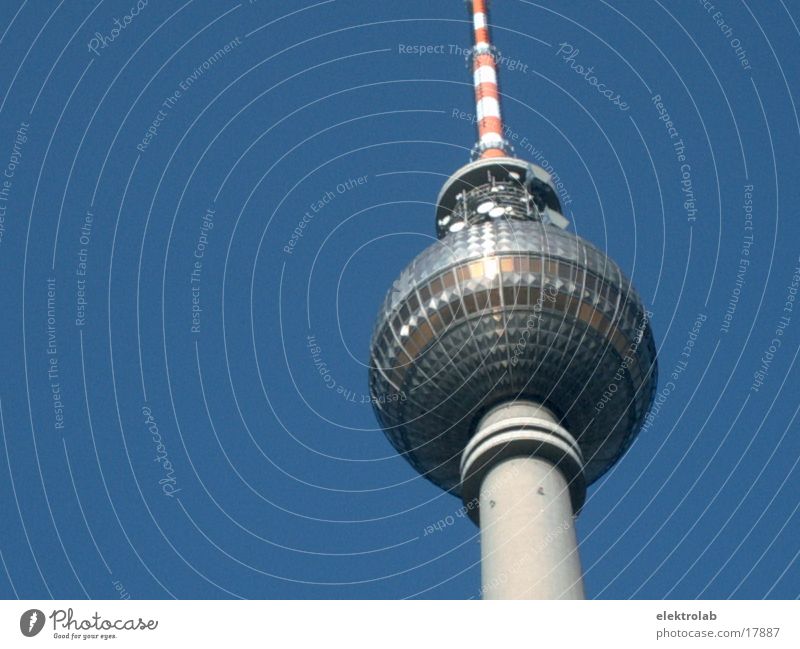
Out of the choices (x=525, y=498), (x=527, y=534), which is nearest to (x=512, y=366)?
(x=525, y=498)

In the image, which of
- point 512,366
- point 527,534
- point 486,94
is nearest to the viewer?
point 527,534

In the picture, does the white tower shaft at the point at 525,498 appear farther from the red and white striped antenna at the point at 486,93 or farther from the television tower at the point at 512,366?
the red and white striped antenna at the point at 486,93

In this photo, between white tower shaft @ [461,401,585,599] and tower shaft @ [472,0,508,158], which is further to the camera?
tower shaft @ [472,0,508,158]

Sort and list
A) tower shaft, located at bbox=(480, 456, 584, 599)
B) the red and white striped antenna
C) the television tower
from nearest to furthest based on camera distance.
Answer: tower shaft, located at bbox=(480, 456, 584, 599) < the television tower < the red and white striped antenna

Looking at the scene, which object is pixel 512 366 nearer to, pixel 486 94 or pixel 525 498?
pixel 525 498

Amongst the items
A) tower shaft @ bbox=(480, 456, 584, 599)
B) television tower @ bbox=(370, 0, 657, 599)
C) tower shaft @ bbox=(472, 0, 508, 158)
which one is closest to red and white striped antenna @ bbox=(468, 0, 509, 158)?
tower shaft @ bbox=(472, 0, 508, 158)

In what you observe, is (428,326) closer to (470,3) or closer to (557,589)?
(557,589)

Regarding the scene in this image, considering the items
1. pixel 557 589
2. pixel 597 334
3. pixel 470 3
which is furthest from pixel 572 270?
pixel 470 3

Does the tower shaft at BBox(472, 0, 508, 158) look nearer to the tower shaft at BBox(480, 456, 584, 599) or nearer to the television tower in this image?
the television tower
